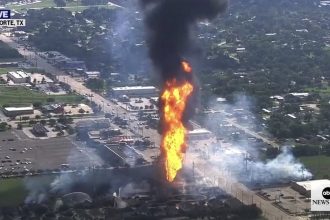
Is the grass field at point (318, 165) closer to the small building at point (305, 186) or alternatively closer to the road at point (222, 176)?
the small building at point (305, 186)

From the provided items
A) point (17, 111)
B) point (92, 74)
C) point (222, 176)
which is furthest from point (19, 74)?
point (222, 176)

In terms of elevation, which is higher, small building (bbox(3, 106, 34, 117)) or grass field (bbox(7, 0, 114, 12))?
grass field (bbox(7, 0, 114, 12))

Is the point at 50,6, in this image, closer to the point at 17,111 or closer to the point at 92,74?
the point at 92,74

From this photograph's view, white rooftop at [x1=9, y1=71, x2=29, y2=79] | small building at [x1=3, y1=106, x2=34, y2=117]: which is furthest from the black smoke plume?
white rooftop at [x1=9, y1=71, x2=29, y2=79]

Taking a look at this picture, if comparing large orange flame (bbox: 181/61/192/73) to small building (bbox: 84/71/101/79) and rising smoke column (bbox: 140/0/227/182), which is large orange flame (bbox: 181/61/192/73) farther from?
small building (bbox: 84/71/101/79)

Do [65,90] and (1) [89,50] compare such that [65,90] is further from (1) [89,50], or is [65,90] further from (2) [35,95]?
(1) [89,50]

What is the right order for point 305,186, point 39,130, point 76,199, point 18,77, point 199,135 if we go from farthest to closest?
point 18,77 → point 39,130 → point 199,135 → point 305,186 → point 76,199

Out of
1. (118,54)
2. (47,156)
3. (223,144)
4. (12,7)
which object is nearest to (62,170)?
(47,156)
